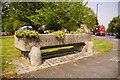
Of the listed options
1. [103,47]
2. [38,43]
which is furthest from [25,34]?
[103,47]

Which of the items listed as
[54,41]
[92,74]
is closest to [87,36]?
[54,41]

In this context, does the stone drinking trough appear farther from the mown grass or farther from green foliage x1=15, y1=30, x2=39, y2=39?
the mown grass

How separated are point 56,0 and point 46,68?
1118cm

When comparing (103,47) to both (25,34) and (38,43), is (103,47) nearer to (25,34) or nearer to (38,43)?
(38,43)

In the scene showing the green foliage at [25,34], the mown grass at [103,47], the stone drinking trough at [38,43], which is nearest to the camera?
the green foliage at [25,34]

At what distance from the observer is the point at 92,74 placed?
10.6 feet

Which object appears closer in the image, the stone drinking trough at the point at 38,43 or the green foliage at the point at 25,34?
the green foliage at the point at 25,34

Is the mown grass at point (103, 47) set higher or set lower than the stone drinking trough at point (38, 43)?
lower

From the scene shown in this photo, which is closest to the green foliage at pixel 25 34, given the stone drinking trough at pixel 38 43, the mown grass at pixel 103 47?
the stone drinking trough at pixel 38 43

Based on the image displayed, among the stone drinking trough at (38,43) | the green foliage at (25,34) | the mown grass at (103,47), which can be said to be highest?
the green foliage at (25,34)

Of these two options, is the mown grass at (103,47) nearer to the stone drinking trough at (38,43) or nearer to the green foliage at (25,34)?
the stone drinking trough at (38,43)

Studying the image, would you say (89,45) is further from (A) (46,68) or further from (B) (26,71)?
(B) (26,71)

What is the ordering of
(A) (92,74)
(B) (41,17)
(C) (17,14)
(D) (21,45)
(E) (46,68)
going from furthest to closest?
(C) (17,14) → (B) (41,17) → (D) (21,45) → (E) (46,68) → (A) (92,74)

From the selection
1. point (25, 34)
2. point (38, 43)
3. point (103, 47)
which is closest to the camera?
point (25, 34)
